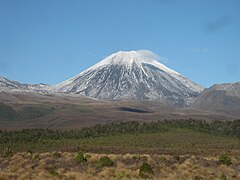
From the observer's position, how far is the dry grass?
23.6m

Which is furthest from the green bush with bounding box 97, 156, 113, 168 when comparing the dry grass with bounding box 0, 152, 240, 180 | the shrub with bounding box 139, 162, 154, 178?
the shrub with bounding box 139, 162, 154, 178

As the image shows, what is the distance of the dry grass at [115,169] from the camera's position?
23.6 metres

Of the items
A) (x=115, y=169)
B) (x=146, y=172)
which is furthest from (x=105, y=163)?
(x=146, y=172)

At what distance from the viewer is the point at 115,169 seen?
25875 mm

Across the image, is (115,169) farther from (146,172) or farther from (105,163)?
(146,172)

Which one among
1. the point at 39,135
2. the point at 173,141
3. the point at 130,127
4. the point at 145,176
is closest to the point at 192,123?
the point at 130,127

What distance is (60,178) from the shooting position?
22.9 metres

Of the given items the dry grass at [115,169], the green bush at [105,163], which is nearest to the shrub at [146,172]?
the dry grass at [115,169]

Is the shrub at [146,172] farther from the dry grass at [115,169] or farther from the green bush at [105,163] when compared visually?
the green bush at [105,163]

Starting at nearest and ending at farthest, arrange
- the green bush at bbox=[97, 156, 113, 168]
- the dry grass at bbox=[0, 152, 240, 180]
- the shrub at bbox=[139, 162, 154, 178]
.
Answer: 1. the dry grass at bbox=[0, 152, 240, 180]
2. the shrub at bbox=[139, 162, 154, 178]
3. the green bush at bbox=[97, 156, 113, 168]

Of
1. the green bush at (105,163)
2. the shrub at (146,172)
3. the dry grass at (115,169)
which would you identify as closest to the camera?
the dry grass at (115,169)

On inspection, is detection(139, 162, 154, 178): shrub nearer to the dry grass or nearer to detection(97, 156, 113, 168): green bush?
the dry grass

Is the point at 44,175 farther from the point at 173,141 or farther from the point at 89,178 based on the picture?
the point at 173,141

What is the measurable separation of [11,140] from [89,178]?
5627cm
